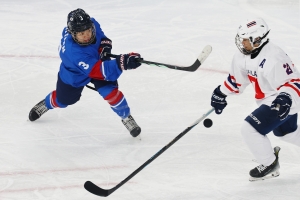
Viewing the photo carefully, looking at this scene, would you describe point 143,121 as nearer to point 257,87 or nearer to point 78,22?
point 78,22

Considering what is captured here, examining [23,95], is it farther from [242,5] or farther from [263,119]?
[242,5]

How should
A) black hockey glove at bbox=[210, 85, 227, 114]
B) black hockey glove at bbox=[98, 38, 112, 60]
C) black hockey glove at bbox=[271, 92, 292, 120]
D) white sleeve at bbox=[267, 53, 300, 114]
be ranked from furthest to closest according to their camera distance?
1. black hockey glove at bbox=[98, 38, 112, 60]
2. black hockey glove at bbox=[210, 85, 227, 114]
3. white sleeve at bbox=[267, 53, 300, 114]
4. black hockey glove at bbox=[271, 92, 292, 120]

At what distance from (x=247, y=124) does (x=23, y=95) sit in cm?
209

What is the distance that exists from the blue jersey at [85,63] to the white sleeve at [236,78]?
66 cm

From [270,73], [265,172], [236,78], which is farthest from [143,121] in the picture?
[270,73]

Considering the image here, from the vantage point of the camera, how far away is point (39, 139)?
12.5 feet

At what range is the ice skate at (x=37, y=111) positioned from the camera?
13.2ft

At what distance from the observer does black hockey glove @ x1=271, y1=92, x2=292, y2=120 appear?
283cm

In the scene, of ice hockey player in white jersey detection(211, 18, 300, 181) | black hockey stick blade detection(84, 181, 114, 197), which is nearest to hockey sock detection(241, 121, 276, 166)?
ice hockey player in white jersey detection(211, 18, 300, 181)

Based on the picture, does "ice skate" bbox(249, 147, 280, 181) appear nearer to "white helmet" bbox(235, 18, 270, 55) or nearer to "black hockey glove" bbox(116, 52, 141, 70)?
"white helmet" bbox(235, 18, 270, 55)

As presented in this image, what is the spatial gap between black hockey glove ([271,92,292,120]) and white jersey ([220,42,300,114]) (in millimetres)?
68

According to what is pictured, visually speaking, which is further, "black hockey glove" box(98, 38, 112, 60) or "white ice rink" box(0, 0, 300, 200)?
"black hockey glove" box(98, 38, 112, 60)

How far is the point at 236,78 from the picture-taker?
126 inches

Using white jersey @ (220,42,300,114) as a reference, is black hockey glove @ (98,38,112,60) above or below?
below
